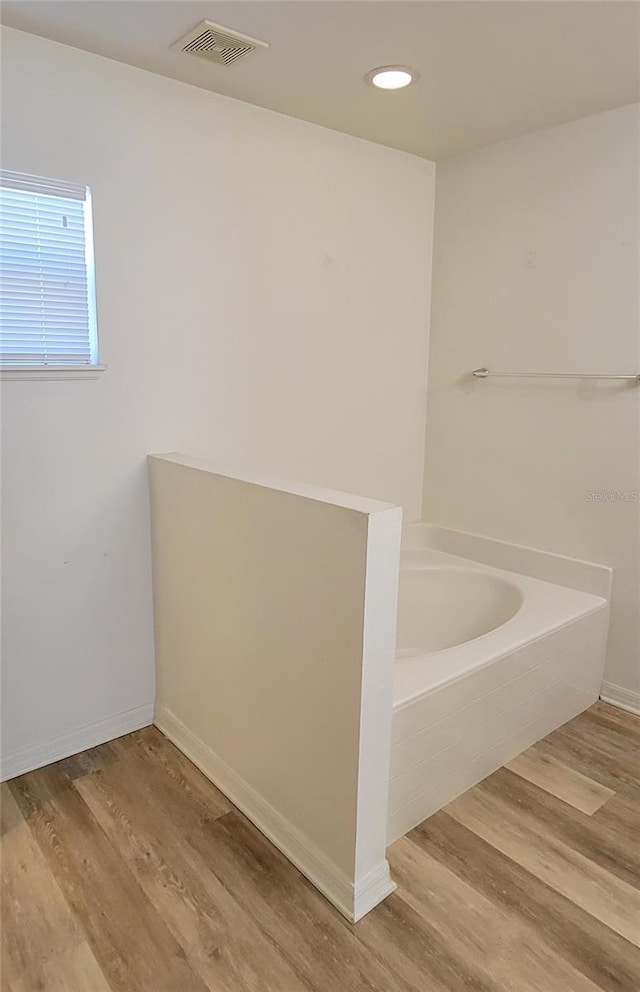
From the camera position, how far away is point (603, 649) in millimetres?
2631

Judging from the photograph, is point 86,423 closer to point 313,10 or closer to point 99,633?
point 99,633

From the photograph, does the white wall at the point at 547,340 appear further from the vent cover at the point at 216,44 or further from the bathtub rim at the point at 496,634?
the vent cover at the point at 216,44

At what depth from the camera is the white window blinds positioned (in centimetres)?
191

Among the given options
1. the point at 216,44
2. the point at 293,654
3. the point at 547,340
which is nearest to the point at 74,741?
the point at 293,654

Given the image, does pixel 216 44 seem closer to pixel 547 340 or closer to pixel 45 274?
pixel 45 274

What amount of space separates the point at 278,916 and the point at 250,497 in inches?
40.8

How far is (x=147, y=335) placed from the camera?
2.21m

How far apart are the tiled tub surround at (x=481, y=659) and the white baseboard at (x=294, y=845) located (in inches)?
8.2

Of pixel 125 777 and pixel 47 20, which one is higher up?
pixel 47 20

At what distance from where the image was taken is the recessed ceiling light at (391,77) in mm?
2031

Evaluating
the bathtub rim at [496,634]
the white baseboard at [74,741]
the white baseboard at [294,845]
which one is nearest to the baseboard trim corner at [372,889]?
the white baseboard at [294,845]

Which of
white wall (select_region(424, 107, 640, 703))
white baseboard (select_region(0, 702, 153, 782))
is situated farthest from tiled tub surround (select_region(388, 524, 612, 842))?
white baseboard (select_region(0, 702, 153, 782))

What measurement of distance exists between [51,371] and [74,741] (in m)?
1.23

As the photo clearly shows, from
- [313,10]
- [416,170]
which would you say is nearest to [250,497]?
[313,10]
